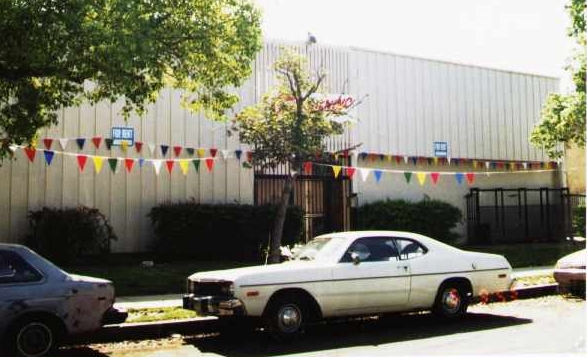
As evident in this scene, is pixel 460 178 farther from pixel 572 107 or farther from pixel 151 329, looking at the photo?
pixel 151 329

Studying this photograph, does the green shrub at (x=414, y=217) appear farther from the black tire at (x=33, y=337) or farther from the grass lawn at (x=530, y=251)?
the black tire at (x=33, y=337)

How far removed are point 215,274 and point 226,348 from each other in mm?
1043

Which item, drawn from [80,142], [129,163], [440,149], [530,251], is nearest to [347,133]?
[440,149]

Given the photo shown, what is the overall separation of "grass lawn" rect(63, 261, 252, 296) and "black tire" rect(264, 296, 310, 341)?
4825mm

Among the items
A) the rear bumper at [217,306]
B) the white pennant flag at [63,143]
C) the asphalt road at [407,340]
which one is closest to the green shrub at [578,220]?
the asphalt road at [407,340]

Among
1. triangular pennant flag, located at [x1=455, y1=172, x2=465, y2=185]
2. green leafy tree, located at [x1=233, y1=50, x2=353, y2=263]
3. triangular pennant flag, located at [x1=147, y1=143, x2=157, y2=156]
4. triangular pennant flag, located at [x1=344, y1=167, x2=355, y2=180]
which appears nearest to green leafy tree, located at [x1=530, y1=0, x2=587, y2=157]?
triangular pennant flag, located at [x1=455, y1=172, x2=465, y2=185]

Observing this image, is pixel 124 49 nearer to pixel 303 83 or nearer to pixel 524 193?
pixel 303 83

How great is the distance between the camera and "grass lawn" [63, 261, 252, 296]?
496 inches

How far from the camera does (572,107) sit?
18.1 m

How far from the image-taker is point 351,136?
2039 cm

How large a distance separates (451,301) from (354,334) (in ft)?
5.88

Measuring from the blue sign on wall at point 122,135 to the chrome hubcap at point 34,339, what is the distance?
33.5 feet

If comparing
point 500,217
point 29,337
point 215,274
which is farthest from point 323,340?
point 500,217

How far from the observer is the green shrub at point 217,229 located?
1642cm
